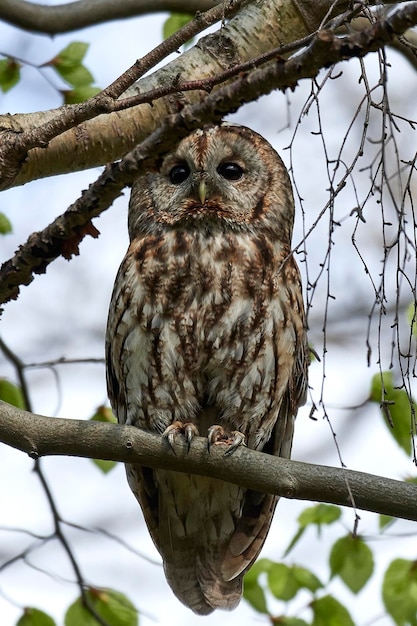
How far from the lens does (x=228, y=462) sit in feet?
9.29

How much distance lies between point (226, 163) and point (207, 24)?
1334 mm

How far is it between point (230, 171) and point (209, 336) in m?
0.81

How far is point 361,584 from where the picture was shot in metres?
3.91

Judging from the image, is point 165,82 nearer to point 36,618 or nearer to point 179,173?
point 179,173

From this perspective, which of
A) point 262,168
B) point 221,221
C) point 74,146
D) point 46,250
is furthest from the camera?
point 262,168

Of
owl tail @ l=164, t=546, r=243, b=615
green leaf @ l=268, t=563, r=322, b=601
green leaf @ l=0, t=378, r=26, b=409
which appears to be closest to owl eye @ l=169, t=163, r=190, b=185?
green leaf @ l=0, t=378, r=26, b=409

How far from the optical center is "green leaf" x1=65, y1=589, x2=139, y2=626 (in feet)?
13.5

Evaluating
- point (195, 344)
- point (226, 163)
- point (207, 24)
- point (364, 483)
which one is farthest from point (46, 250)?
point (226, 163)

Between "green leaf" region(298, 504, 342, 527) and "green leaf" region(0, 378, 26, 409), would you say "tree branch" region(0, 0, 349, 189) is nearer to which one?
"green leaf" region(0, 378, 26, 409)

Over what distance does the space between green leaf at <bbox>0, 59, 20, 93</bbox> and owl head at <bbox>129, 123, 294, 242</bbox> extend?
66 cm

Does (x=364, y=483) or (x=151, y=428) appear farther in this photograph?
(x=151, y=428)

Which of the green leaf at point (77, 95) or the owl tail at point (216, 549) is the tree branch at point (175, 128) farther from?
the owl tail at point (216, 549)

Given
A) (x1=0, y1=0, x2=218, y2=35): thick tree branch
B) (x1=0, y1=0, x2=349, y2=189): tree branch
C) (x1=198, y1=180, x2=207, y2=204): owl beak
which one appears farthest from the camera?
(x1=0, y1=0, x2=218, y2=35): thick tree branch

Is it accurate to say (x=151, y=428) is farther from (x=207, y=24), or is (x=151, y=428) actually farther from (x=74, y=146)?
(x=207, y=24)
